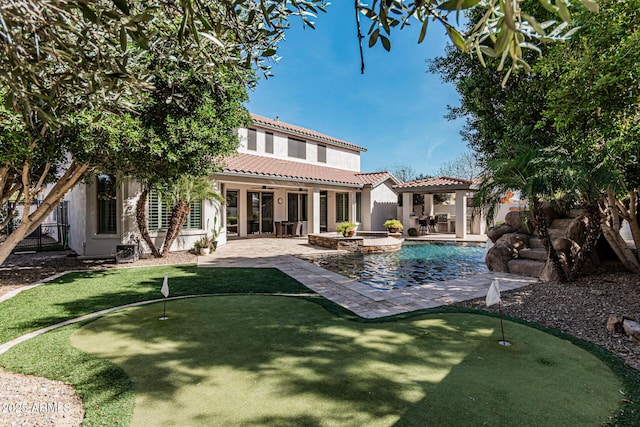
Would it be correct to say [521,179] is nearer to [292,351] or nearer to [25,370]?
[292,351]

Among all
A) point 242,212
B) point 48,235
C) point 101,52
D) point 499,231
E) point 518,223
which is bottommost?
point 48,235

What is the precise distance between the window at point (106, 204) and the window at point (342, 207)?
15.4 m

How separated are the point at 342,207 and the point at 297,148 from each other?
583cm

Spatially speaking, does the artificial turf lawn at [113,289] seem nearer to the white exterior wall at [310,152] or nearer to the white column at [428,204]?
the white exterior wall at [310,152]

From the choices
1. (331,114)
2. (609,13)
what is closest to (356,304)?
(609,13)

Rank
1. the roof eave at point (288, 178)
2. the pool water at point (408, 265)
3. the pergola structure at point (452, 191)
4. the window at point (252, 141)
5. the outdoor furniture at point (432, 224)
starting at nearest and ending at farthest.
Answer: the pool water at point (408, 265) → the roof eave at point (288, 178) → the window at point (252, 141) → the pergola structure at point (452, 191) → the outdoor furniture at point (432, 224)

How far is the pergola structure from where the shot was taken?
2108 cm

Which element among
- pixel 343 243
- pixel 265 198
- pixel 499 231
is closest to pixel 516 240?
pixel 499 231

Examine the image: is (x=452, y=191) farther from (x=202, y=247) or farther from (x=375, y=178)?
(x=202, y=247)

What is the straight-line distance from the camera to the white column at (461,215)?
21.5 m

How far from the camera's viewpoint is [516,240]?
1090cm

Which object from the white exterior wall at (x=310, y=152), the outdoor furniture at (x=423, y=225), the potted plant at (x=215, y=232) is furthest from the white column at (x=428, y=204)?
the potted plant at (x=215, y=232)

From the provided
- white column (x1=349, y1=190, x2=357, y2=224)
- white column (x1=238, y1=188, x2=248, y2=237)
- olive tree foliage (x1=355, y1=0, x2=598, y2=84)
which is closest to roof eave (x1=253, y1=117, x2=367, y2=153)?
white column (x1=238, y1=188, x2=248, y2=237)

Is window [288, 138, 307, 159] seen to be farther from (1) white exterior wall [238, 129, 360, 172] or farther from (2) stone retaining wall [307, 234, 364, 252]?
(2) stone retaining wall [307, 234, 364, 252]
